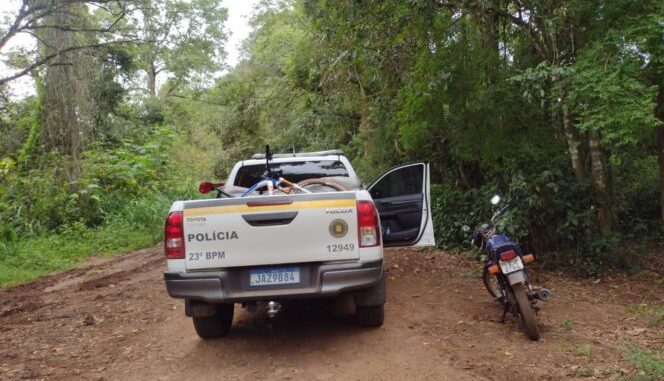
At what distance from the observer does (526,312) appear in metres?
5.07

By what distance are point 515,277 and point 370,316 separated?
53.7 inches

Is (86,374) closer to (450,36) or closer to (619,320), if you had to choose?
(619,320)

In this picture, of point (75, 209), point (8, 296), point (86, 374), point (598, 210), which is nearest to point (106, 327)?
point (86, 374)

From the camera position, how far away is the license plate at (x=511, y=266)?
17.1ft

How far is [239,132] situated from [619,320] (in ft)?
68.7

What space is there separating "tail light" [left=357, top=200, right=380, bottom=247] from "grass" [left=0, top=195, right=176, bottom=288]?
291 inches

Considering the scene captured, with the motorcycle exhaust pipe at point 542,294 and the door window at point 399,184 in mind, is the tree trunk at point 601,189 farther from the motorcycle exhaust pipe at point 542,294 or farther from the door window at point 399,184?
the motorcycle exhaust pipe at point 542,294

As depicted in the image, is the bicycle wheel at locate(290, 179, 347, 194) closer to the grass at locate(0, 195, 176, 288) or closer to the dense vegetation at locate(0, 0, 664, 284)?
the dense vegetation at locate(0, 0, 664, 284)

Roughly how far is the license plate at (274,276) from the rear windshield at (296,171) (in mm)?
2905

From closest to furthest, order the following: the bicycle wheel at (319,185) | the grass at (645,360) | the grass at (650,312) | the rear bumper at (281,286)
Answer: the grass at (645,360) < the rear bumper at (281,286) < the grass at (650,312) < the bicycle wheel at (319,185)

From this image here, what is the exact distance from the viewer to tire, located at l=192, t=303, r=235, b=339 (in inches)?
215

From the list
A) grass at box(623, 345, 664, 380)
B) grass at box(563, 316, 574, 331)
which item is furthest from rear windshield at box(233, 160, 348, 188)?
grass at box(623, 345, 664, 380)

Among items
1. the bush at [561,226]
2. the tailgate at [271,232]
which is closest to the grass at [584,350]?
the tailgate at [271,232]

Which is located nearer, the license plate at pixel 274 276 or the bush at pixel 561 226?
the license plate at pixel 274 276
